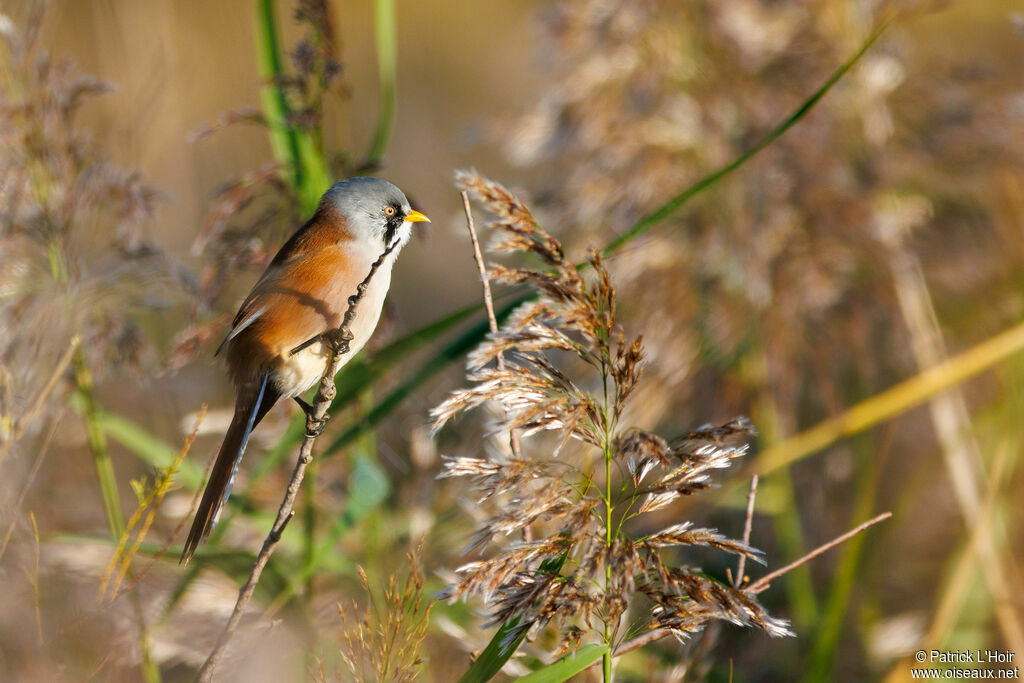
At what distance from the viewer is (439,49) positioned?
697 cm

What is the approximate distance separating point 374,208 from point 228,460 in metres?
0.66

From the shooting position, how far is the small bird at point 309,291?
5.94 feet

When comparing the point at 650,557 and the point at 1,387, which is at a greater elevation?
the point at 1,387

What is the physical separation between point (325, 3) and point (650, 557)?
4.04 ft

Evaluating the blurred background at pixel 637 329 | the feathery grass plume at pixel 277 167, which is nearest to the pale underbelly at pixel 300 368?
the blurred background at pixel 637 329

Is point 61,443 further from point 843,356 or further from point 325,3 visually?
point 843,356

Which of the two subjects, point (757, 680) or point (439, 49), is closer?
point (757, 680)

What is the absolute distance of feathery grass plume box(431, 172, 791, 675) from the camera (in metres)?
1.10

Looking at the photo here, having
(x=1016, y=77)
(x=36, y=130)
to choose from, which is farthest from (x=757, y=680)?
(x=1016, y=77)

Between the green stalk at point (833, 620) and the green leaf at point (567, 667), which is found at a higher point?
the green stalk at point (833, 620)

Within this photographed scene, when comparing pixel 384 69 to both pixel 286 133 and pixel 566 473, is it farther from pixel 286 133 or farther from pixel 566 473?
pixel 566 473

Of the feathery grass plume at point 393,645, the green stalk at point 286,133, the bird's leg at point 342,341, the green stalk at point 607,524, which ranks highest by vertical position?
the green stalk at point 286,133

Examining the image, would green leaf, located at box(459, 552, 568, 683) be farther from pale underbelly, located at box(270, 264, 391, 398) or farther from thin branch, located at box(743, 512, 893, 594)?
pale underbelly, located at box(270, 264, 391, 398)

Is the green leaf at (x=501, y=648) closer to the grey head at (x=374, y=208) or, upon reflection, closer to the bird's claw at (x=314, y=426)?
the bird's claw at (x=314, y=426)
